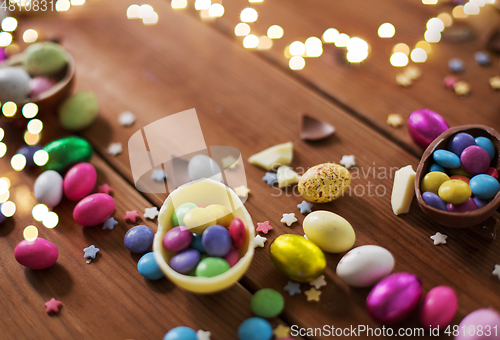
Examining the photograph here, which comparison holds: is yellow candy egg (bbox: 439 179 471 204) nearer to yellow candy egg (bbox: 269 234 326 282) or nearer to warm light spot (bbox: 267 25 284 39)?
yellow candy egg (bbox: 269 234 326 282)

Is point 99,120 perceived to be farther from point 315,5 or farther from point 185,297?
point 315,5

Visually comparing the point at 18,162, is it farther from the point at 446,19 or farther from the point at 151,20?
the point at 446,19

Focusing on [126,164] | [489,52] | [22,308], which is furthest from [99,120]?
[489,52]

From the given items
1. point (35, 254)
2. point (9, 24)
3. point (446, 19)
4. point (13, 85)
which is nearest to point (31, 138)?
point (13, 85)

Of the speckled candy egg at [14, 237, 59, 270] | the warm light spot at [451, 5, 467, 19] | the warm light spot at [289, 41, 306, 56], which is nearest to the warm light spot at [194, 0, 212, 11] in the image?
the warm light spot at [289, 41, 306, 56]

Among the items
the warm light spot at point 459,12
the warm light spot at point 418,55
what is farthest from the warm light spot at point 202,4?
the warm light spot at point 459,12

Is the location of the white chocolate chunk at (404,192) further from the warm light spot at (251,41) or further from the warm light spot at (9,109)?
the warm light spot at (9,109)
